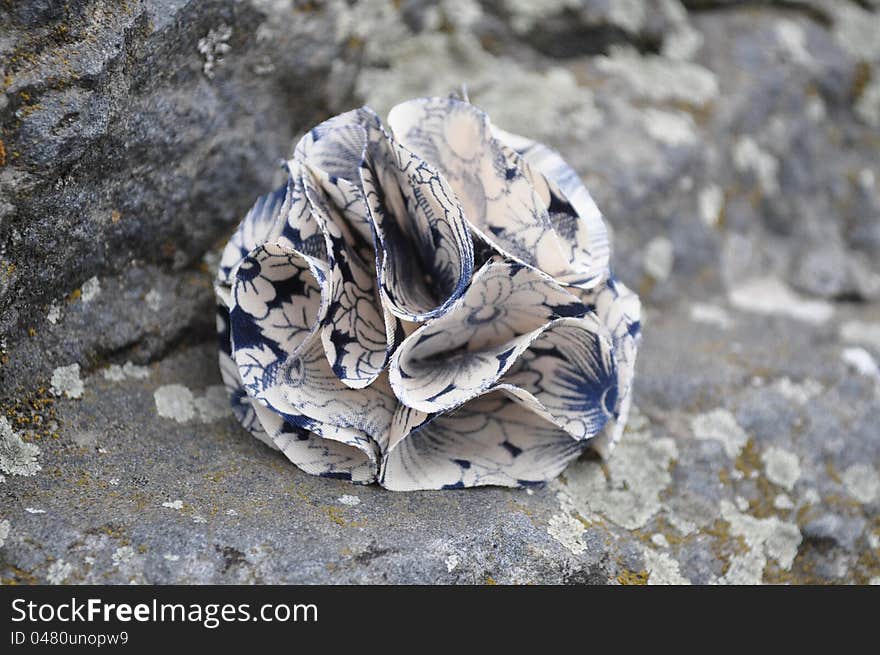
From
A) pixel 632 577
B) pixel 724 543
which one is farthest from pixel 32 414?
pixel 724 543

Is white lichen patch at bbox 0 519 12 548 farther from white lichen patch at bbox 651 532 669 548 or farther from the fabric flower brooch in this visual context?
white lichen patch at bbox 651 532 669 548

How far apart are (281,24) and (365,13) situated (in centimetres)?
28

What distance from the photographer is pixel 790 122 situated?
2.14 meters

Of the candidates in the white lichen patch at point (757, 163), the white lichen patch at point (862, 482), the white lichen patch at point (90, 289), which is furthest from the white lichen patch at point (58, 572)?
the white lichen patch at point (757, 163)

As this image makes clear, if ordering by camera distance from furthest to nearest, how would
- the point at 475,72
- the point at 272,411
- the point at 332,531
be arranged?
the point at 475,72, the point at 272,411, the point at 332,531

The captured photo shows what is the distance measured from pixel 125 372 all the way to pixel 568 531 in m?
0.72

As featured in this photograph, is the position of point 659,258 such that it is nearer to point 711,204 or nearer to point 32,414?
point 711,204

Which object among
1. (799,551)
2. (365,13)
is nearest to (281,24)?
(365,13)

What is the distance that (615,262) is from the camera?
6.00 ft

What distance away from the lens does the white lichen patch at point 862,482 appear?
1.48 metres

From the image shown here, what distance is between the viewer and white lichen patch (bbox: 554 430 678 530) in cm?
134

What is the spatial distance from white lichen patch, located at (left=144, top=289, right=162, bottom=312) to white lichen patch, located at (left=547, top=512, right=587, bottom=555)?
2.33 feet

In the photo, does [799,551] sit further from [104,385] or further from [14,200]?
[14,200]

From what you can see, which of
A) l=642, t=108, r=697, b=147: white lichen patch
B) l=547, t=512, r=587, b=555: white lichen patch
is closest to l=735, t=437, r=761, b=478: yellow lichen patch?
l=547, t=512, r=587, b=555: white lichen patch
